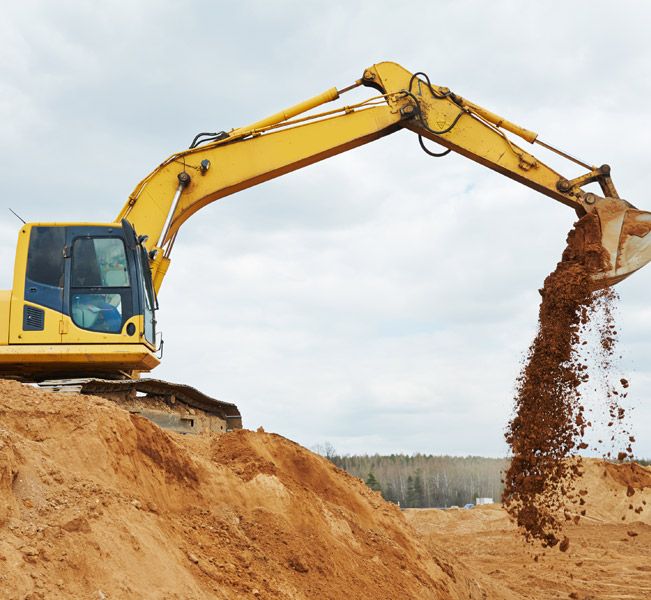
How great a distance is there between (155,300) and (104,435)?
162 inches

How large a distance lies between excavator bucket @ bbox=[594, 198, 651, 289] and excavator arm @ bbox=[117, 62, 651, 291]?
1.94 feet

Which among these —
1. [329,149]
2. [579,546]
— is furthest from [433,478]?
[329,149]

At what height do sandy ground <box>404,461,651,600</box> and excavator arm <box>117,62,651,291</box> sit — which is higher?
excavator arm <box>117,62,651,291</box>

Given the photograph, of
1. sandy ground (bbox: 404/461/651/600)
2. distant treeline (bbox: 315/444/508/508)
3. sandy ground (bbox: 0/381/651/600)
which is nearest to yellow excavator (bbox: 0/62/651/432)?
sandy ground (bbox: 0/381/651/600)

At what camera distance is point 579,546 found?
16.8 meters

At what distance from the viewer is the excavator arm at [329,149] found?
37.6 feet

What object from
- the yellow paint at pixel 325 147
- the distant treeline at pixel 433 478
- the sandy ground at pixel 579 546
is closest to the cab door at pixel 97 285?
the yellow paint at pixel 325 147

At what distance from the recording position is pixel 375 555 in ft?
27.0

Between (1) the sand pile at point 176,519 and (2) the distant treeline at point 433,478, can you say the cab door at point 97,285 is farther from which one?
(2) the distant treeline at point 433,478

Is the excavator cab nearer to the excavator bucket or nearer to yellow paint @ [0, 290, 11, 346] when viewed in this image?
yellow paint @ [0, 290, 11, 346]

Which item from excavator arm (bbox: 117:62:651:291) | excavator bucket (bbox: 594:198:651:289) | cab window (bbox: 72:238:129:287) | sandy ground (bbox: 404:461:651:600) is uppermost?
excavator arm (bbox: 117:62:651:291)

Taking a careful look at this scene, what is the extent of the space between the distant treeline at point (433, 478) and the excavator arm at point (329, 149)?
38569 millimetres

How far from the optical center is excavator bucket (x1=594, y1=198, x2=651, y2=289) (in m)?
10.5

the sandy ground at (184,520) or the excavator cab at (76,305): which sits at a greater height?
the excavator cab at (76,305)
